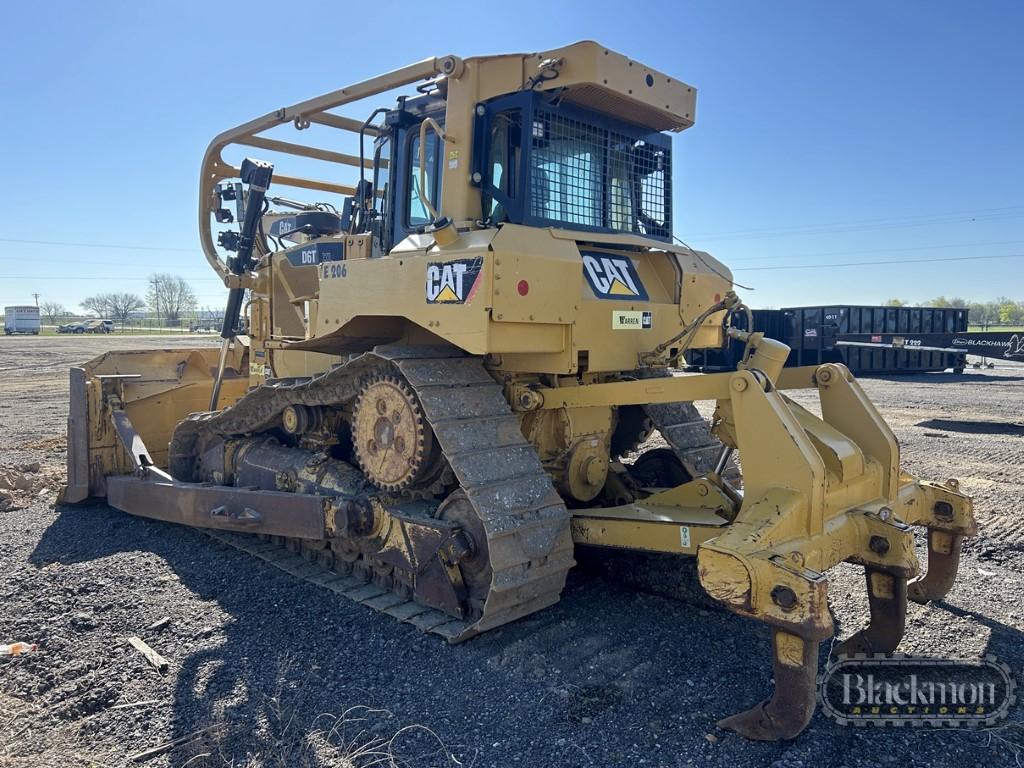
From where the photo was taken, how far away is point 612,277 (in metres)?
4.64

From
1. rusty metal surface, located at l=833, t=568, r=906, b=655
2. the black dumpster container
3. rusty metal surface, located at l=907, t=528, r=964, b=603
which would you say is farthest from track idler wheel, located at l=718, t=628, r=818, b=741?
the black dumpster container

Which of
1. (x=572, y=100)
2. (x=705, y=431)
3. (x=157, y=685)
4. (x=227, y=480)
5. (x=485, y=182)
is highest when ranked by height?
(x=572, y=100)

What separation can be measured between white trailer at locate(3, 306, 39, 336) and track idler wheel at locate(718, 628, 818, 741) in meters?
65.7

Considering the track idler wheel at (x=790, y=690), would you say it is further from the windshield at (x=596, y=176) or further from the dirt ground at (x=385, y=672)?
the windshield at (x=596, y=176)

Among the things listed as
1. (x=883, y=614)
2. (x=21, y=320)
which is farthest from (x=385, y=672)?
(x=21, y=320)

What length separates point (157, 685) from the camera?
370 cm

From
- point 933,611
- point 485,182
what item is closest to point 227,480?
point 485,182

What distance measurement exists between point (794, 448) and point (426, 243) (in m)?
2.38

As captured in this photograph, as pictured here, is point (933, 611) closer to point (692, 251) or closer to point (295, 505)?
point (692, 251)

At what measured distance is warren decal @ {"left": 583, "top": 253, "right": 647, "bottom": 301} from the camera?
14.8 feet

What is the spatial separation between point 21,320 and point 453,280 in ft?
212

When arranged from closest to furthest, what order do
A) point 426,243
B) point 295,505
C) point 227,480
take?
point 426,243, point 295,505, point 227,480

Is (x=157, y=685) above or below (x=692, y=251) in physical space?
below

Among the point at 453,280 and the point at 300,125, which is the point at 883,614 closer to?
the point at 453,280
